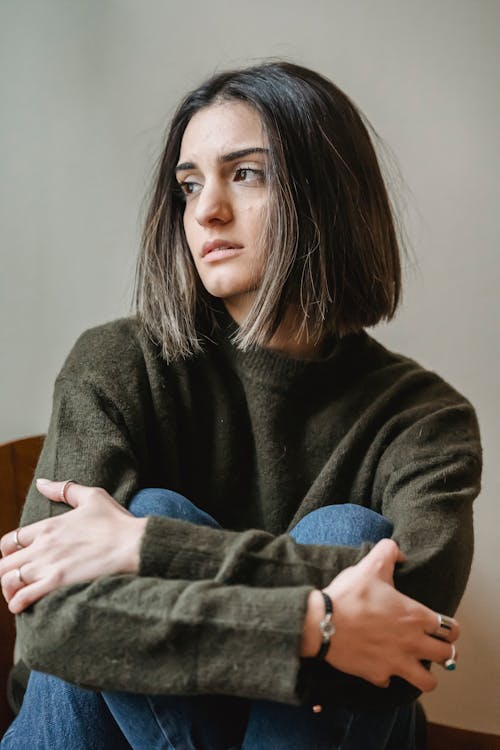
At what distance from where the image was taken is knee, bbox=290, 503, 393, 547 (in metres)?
0.85

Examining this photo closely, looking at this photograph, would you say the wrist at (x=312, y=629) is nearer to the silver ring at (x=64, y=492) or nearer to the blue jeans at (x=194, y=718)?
the blue jeans at (x=194, y=718)

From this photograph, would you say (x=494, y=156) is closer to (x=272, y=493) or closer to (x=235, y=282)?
(x=235, y=282)

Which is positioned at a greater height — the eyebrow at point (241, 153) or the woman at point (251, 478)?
the eyebrow at point (241, 153)

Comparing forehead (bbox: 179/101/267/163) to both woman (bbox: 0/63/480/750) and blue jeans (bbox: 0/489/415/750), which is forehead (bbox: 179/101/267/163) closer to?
woman (bbox: 0/63/480/750)

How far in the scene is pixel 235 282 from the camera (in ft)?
3.23

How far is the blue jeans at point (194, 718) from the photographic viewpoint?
2.53ft

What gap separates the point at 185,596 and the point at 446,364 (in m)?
0.91

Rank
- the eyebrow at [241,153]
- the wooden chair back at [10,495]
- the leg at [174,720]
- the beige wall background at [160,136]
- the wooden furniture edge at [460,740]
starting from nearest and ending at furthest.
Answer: the leg at [174,720], the eyebrow at [241,153], the wooden chair back at [10,495], the beige wall background at [160,136], the wooden furniture edge at [460,740]

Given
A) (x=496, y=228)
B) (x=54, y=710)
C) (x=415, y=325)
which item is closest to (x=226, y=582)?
(x=54, y=710)

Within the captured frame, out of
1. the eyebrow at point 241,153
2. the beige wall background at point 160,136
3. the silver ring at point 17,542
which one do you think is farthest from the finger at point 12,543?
the beige wall background at point 160,136

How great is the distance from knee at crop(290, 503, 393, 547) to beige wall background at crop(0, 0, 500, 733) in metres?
0.63

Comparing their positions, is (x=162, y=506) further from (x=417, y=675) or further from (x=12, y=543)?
(x=417, y=675)

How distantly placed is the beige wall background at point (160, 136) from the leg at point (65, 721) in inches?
26.5

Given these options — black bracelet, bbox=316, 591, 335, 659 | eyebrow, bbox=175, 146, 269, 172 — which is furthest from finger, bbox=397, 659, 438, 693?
eyebrow, bbox=175, 146, 269, 172
